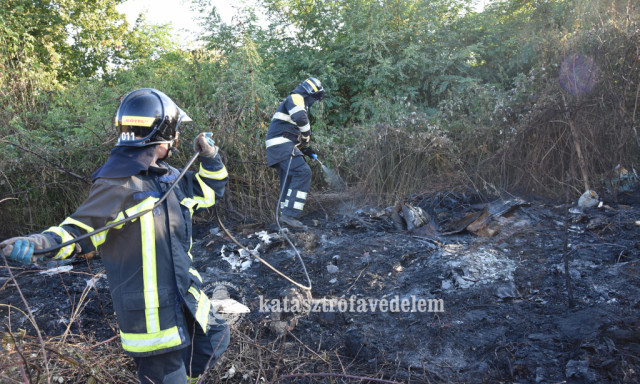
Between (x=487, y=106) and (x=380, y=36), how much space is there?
362cm

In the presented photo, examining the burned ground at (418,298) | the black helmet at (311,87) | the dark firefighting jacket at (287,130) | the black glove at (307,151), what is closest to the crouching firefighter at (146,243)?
the burned ground at (418,298)

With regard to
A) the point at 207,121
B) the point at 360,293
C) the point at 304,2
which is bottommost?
the point at 360,293

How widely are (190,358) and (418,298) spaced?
2.12m

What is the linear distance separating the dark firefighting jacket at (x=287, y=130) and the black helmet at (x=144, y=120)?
12.4 ft

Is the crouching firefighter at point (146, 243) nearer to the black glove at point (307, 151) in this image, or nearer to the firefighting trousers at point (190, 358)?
the firefighting trousers at point (190, 358)

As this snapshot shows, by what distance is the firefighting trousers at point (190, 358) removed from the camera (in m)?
2.08

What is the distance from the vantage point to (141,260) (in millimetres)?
2035

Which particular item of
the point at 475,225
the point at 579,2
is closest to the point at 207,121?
the point at 475,225

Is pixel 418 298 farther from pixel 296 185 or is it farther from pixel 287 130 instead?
pixel 287 130

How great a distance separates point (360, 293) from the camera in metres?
4.09

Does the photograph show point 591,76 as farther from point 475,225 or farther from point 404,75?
point 404,75

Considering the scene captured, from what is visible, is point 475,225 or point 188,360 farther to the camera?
point 475,225

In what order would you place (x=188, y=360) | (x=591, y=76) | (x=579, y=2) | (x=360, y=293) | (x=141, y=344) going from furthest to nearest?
(x=579, y=2)
(x=591, y=76)
(x=360, y=293)
(x=188, y=360)
(x=141, y=344)

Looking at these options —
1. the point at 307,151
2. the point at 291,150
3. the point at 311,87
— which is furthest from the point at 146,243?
the point at 311,87
